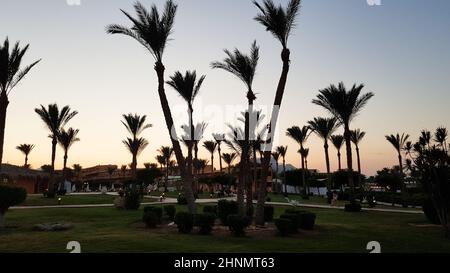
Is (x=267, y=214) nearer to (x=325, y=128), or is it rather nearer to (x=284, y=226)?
(x=284, y=226)

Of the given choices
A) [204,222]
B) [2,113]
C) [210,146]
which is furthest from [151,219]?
[210,146]

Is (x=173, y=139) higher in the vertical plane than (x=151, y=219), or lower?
higher

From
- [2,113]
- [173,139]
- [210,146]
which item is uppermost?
[210,146]

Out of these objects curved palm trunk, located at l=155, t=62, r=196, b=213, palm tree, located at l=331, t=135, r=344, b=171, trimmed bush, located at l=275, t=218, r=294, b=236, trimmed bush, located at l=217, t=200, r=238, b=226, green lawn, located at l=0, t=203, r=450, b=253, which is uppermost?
palm tree, located at l=331, t=135, r=344, b=171

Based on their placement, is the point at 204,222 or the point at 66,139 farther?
the point at 66,139

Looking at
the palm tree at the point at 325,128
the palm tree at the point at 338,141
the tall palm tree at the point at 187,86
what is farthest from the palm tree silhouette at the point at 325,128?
the tall palm tree at the point at 187,86

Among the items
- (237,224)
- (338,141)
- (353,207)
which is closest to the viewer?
(237,224)

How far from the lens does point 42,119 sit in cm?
4722

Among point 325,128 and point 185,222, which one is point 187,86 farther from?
point 325,128

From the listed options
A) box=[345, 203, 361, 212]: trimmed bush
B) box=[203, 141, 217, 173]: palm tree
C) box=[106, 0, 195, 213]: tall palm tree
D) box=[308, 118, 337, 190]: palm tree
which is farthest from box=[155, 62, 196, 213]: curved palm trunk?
box=[203, 141, 217, 173]: palm tree

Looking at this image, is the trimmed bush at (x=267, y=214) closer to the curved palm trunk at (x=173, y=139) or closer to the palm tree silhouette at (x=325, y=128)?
the curved palm trunk at (x=173, y=139)

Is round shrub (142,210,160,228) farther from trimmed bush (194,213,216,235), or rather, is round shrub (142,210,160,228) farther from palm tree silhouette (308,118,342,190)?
palm tree silhouette (308,118,342,190)

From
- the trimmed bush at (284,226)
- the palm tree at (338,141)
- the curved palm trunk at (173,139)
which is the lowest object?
the trimmed bush at (284,226)

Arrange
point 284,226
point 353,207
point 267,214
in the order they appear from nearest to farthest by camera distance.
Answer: point 284,226 → point 267,214 → point 353,207
